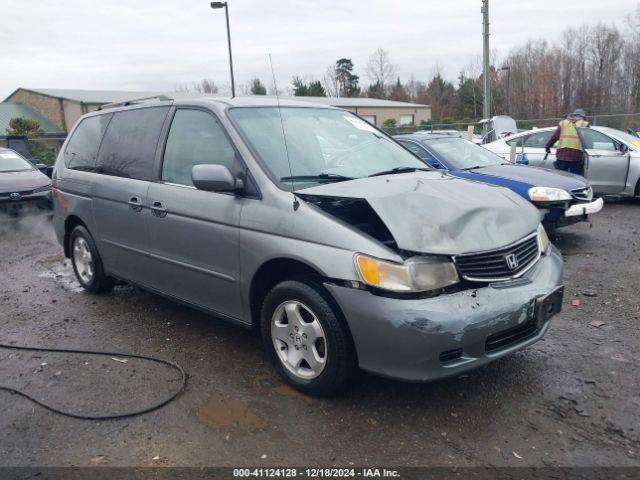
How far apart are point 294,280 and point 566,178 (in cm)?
524

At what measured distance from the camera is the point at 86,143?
5414mm

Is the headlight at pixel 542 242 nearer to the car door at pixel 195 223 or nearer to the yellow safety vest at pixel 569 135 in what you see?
the car door at pixel 195 223

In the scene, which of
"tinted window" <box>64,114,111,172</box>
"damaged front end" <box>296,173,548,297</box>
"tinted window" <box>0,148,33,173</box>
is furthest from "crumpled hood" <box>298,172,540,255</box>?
"tinted window" <box>0,148,33,173</box>

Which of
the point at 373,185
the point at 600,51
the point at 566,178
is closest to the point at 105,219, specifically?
the point at 373,185

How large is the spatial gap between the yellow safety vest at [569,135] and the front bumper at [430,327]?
288 inches

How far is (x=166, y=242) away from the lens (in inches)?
163

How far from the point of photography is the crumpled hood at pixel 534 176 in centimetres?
675

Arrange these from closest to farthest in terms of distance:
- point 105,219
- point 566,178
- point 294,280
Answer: point 294,280, point 105,219, point 566,178

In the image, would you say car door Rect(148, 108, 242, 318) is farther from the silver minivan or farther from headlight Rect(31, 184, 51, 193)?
headlight Rect(31, 184, 51, 193)

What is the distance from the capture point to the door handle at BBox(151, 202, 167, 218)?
13.4ft

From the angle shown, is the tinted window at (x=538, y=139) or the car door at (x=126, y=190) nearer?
the car door at (x=126, y=190)

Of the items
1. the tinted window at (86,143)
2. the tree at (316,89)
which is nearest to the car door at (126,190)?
the tinted window at (86,143)

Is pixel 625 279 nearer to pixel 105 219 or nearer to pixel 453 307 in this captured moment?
pixel 453 307

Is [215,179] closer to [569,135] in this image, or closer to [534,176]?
[534,176]
